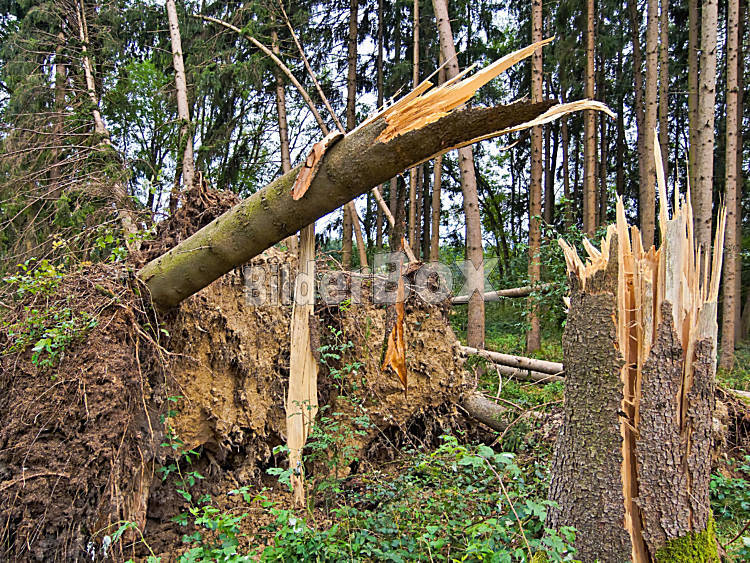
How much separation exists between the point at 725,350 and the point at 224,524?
34.1 ft

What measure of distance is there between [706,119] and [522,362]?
5.91 meters

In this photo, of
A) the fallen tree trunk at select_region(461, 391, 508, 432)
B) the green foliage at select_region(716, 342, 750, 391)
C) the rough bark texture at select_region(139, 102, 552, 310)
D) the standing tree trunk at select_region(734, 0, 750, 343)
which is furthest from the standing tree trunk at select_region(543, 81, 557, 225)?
the rough bark texture at select_region(139, 102, 552, 310)

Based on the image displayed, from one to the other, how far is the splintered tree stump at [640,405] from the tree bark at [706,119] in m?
7.16

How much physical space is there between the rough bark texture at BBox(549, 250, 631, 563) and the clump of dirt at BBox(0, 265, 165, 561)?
9.28 feet

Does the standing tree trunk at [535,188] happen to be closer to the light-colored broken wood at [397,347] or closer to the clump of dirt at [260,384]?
the clump of dirt at [260,384]

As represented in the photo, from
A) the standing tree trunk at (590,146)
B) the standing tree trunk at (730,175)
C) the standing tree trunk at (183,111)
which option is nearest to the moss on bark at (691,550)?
the standing tree trunk at (730,175)

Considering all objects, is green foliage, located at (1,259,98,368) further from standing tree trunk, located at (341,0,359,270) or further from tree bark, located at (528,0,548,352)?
standing tree trunk, located at (341,0,359,270)

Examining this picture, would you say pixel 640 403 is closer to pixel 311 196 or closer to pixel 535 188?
pixel 311 196

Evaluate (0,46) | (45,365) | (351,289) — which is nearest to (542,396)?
(351,289)

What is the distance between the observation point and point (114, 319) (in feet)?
11.4

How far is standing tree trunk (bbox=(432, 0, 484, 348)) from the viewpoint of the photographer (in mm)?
7898

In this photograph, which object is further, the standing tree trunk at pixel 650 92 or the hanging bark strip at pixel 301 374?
the standing tree trunk at pixel 650 92

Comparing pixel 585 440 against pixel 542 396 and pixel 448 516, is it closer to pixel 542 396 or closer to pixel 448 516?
pixel 448 516

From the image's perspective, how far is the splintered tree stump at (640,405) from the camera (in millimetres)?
2555
